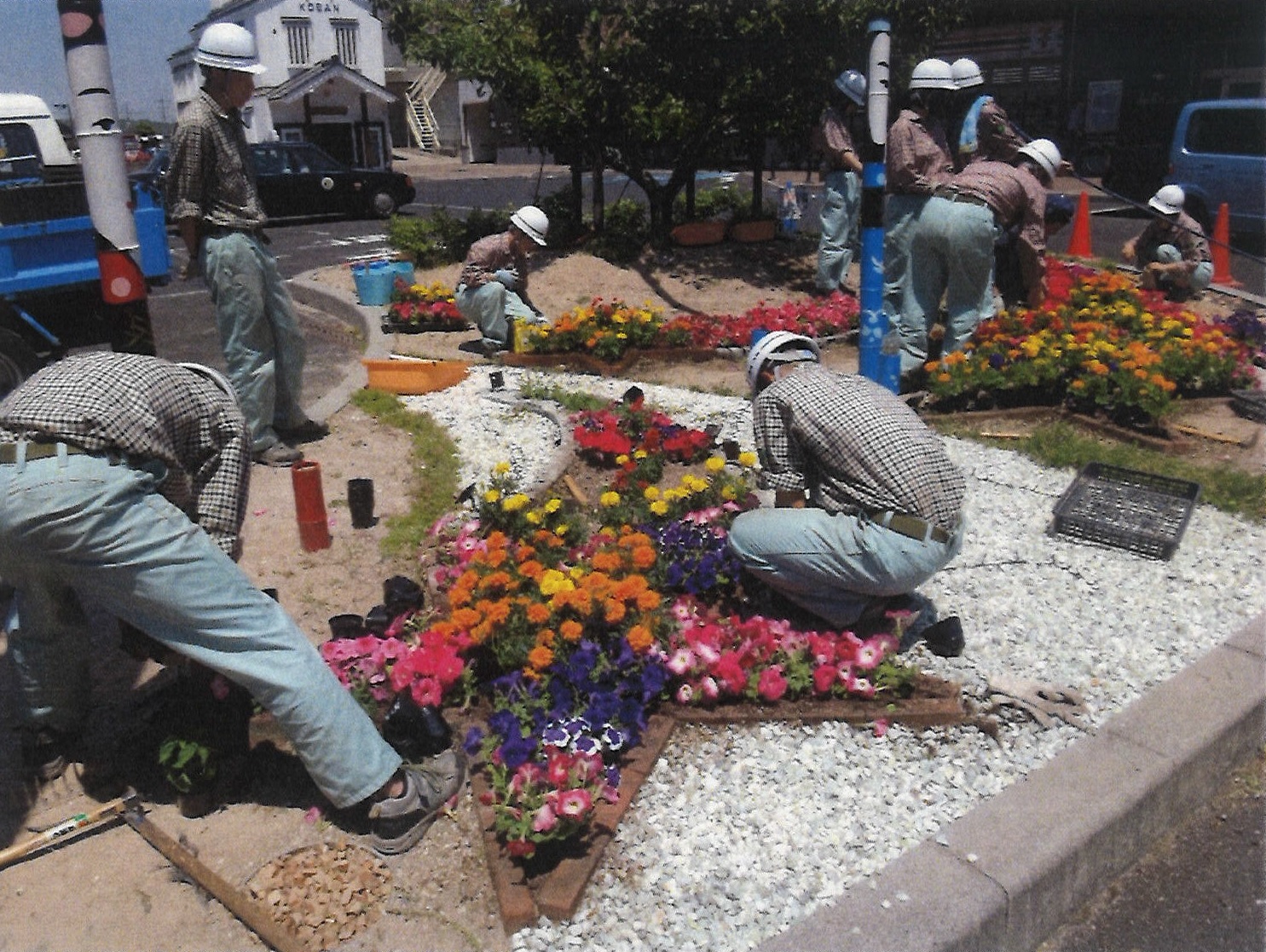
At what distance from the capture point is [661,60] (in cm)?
1175

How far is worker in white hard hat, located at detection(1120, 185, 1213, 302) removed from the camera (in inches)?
390

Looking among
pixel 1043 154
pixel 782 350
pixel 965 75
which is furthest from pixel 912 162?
pixel 782 350

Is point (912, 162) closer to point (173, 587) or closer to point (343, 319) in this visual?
point (343, 319)

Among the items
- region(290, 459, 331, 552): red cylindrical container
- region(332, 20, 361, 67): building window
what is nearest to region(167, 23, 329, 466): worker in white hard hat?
region(290, 459, 331, 552): red cylindrical container

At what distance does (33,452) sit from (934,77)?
6870 mm

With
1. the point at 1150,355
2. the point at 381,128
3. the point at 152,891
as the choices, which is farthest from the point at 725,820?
the point at 381,128

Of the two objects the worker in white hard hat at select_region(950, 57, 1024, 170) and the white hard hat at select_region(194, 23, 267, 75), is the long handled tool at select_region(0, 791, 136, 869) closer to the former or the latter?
the white hard hat at select_region(194, 23, 267, 75)

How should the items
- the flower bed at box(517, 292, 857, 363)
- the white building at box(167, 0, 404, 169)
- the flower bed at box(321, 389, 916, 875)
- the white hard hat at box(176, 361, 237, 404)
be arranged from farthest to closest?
1. the white building at box(167, 0, 404, 169)
2. the flower bed at box(517, 292, 857, 363)
3. the white hard hat at box(176, 361, 237, 404)
4. the flower bed at box(321, 389, 916, 875)

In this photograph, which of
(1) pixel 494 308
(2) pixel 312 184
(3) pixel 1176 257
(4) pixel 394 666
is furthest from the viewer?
(2) pixel 312 184

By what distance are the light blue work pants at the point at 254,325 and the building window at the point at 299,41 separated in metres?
40.7

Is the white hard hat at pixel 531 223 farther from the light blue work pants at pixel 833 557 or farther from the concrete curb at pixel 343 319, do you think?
the light blue work pants at pixel 833 557

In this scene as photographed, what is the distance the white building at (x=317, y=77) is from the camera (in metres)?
34.8

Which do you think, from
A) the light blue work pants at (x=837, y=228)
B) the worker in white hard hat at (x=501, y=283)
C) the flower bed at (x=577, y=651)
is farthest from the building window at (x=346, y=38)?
the flower bed at (x=577, y=651)

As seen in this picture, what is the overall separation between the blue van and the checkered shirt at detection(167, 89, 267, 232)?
14.7 meters
